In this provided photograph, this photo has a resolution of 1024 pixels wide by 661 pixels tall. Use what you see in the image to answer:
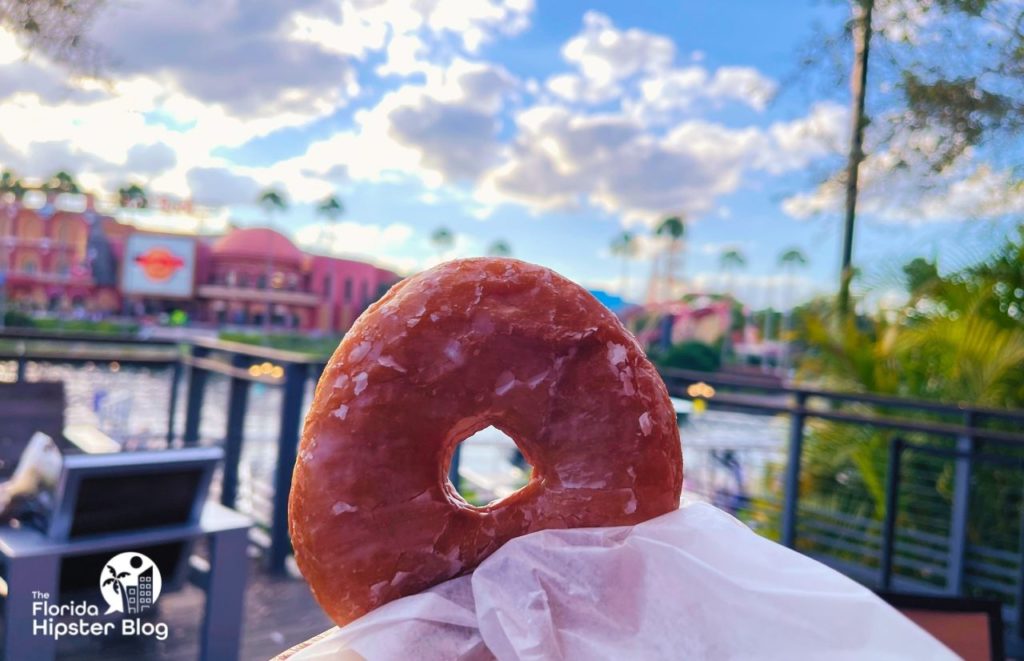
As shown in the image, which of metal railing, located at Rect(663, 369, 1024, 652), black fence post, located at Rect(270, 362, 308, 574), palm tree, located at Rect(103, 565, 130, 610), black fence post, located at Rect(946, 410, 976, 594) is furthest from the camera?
black fence post, located at Rect(270, 362, 308, 574)

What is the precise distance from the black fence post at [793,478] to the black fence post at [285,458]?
2.53 m

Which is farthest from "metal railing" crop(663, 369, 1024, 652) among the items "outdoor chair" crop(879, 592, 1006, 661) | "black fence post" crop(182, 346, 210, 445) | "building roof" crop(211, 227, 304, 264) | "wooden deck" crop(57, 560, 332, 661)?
"building roof" crop(211, 227, 304, 264)

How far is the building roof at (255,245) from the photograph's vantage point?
27.4 meters

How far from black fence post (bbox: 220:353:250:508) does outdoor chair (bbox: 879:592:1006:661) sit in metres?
3.67

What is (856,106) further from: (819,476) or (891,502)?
(891,502)

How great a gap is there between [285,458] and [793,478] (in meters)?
2.65

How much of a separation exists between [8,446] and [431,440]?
153 inches

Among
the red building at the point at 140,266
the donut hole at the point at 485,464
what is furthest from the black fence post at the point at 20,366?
the red building at the point at 140,266

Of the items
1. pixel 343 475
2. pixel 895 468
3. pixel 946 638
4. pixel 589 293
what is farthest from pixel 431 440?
pixel 895 468

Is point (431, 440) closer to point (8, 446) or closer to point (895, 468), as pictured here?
point (895, 468)

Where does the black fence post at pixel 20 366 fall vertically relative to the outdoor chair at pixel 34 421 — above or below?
above

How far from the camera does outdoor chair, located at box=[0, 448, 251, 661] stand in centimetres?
213

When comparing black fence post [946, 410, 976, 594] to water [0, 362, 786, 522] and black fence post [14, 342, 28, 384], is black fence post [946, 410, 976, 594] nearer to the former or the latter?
water [0, 362, 786, 522]

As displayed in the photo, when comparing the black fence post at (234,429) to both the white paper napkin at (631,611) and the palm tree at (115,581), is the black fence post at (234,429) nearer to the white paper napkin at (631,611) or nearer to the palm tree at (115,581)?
the palm tree at (115,581)
